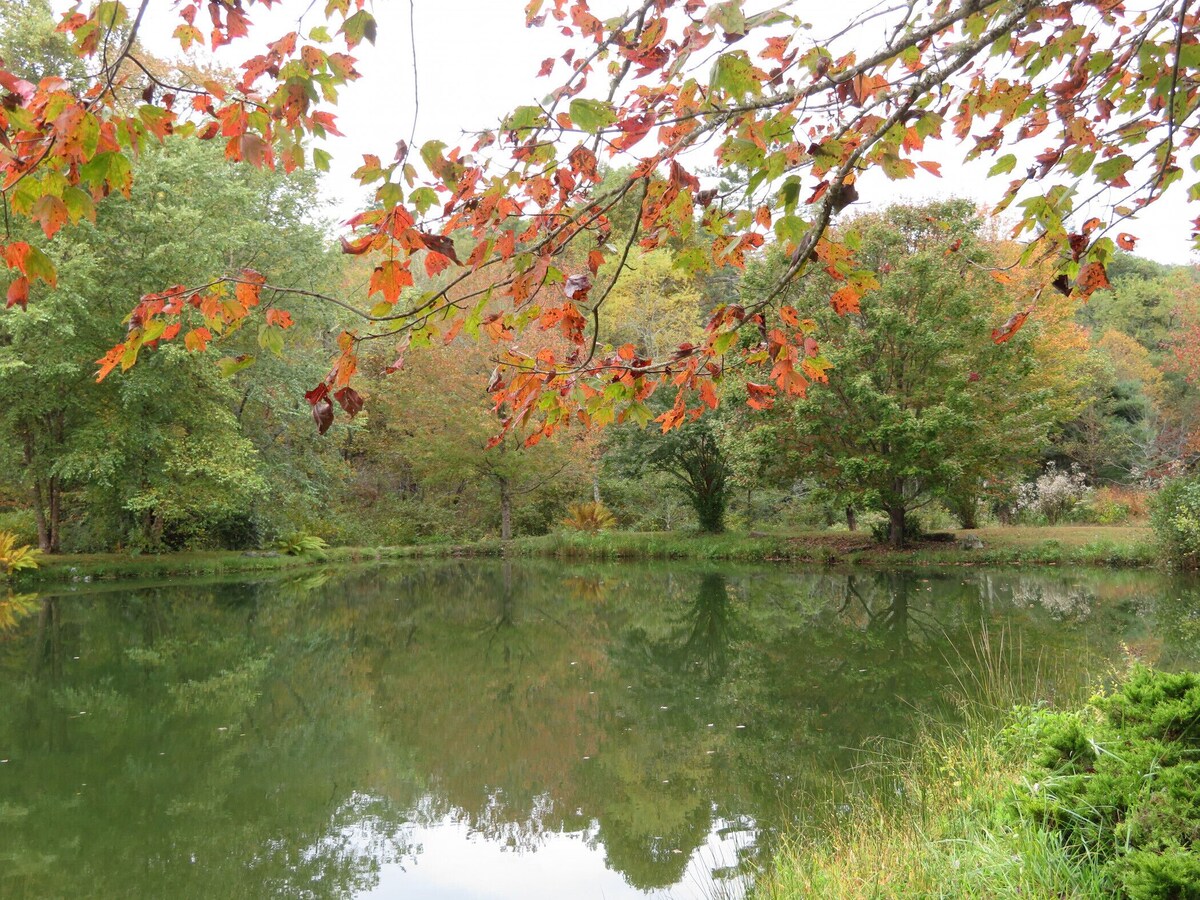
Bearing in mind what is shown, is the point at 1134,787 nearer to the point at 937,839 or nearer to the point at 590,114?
the point at 937,839

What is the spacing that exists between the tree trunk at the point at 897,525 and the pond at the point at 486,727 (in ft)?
15.1

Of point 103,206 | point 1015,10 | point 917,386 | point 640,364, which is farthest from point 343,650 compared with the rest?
point 917,386

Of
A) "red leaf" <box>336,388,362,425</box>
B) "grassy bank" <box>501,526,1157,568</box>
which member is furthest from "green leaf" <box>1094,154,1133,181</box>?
"grassy bank" <box>501,526,1157,568</box>

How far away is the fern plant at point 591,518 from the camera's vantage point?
2381cm

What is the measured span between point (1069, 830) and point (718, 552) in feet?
57.5

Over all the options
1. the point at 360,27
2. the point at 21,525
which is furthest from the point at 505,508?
the point at 360,27

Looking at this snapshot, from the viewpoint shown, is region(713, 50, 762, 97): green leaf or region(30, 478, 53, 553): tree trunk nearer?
region(713, 50, 762, 97): green leaf

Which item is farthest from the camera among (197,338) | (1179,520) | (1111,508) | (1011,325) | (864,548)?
(1111,508)

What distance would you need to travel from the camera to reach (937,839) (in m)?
3.29

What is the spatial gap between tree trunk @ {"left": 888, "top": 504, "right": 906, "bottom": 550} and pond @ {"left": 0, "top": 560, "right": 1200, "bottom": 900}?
4604 millimetres

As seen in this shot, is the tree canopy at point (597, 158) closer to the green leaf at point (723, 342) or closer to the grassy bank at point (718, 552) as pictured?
the green leaf at point (723, 342)

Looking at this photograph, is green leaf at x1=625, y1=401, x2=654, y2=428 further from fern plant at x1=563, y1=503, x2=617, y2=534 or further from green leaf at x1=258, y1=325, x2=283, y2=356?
fern plant at x1=563, y1=503, x2=617, y2=534

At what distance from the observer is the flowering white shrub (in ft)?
64.2

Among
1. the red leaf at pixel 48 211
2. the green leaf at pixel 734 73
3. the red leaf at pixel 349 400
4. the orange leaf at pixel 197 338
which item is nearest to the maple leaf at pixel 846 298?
the green leaf at pixel 734 73
